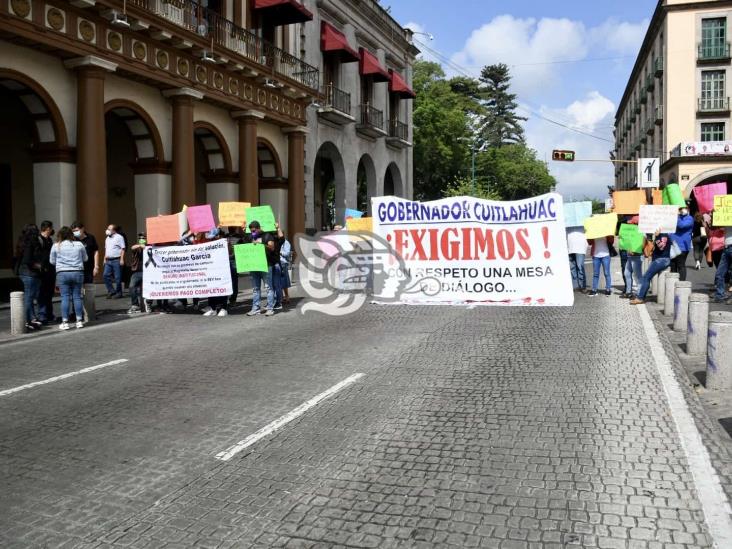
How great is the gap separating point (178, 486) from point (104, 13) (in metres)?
14.4

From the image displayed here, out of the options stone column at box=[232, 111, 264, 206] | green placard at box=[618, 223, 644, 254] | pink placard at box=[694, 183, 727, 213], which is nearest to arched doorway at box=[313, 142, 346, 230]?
stone column at box=[232, 111, 264, 206]

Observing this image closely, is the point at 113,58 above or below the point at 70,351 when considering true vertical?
above

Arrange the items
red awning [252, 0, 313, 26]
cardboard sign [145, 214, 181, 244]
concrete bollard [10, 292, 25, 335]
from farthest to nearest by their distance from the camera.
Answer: red awning [252, 0, 313, 26] → cardboard sign [145, 214, 181, 244] → concrete bollard [10, 292, 25, 335]

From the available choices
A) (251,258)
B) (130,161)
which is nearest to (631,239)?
(251,258)

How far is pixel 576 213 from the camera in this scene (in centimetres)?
1484

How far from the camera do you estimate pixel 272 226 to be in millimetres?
13289

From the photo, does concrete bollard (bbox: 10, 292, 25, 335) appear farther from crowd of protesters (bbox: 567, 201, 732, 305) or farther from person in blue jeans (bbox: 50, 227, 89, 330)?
crowd of protesters (bbox: 567, 201, 732, 305)

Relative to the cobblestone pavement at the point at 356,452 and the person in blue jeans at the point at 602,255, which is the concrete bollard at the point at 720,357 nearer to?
the cobblestone pavement at the point at 356,452

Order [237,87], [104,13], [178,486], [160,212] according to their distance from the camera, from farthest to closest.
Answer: [237,87] → [160,212] → [104,13] → [178,486]

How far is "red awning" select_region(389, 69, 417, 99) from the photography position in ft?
114

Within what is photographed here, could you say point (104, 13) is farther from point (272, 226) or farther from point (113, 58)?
point (272, 226)

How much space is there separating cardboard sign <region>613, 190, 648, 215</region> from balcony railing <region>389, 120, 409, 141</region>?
73.9 feet

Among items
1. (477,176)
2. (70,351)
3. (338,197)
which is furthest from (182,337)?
(477,176)

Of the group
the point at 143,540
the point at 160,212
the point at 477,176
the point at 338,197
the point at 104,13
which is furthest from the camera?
the point at 477,176
